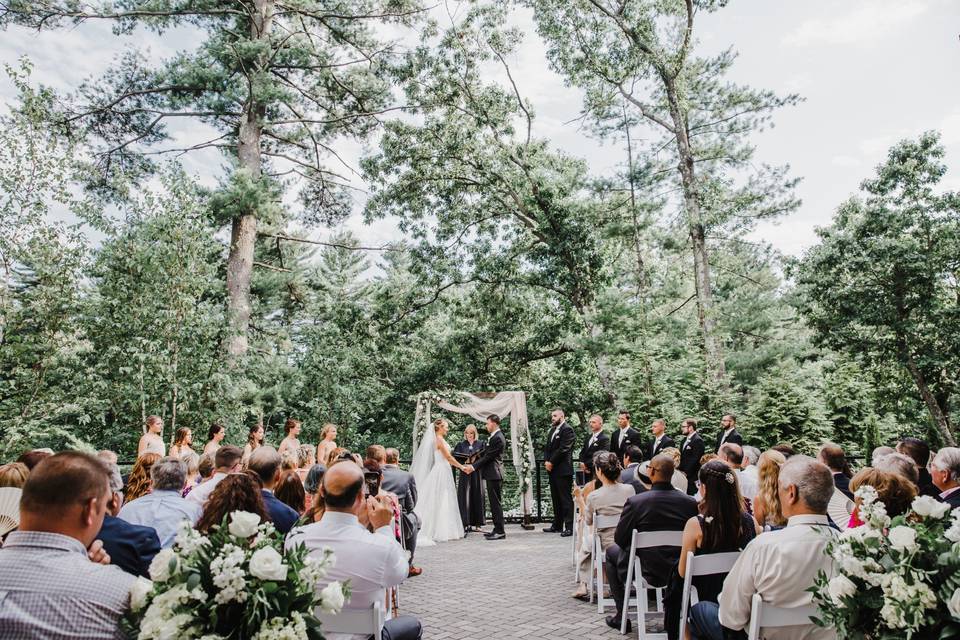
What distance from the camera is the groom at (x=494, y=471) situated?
1073 centimetres

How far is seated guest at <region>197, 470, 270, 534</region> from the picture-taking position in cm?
310

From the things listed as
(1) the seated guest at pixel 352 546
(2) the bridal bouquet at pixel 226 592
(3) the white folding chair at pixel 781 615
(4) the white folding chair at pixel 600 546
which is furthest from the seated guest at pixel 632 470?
(2) the bridal bouquet at pixel 226 592

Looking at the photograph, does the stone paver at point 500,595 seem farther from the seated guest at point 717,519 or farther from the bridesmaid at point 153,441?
the bridesmaid at point 153,441

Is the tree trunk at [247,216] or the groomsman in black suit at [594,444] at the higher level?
the tree trunk at [247,216]

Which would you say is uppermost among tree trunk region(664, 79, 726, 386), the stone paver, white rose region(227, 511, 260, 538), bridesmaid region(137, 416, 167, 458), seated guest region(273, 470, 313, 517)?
tree trunk region(664, 79, 726, 386)

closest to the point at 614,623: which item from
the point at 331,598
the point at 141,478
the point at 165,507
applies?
the point at 165,507

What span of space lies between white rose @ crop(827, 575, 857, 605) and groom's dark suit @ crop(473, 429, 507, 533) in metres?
8.87

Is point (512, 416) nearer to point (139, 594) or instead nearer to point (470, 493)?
point (470, 493)

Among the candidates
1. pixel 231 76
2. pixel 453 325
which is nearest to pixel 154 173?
pixel 231 76

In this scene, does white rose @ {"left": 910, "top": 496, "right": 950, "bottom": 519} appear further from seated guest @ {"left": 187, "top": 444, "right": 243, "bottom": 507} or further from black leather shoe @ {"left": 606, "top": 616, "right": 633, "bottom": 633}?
seated guest @ {"left": 187, "top": 444, "right": 243, "bottom": 507}

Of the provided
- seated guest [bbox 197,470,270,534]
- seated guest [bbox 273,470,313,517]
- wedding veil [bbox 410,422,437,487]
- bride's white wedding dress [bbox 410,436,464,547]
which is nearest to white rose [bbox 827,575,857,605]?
seated guest [bbox 197,470,270,534]

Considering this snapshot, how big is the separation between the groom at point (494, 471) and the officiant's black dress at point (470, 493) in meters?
Result: 0.50

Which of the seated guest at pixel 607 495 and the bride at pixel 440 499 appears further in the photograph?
the bride at pixel 440 499

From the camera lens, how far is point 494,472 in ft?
35.6
